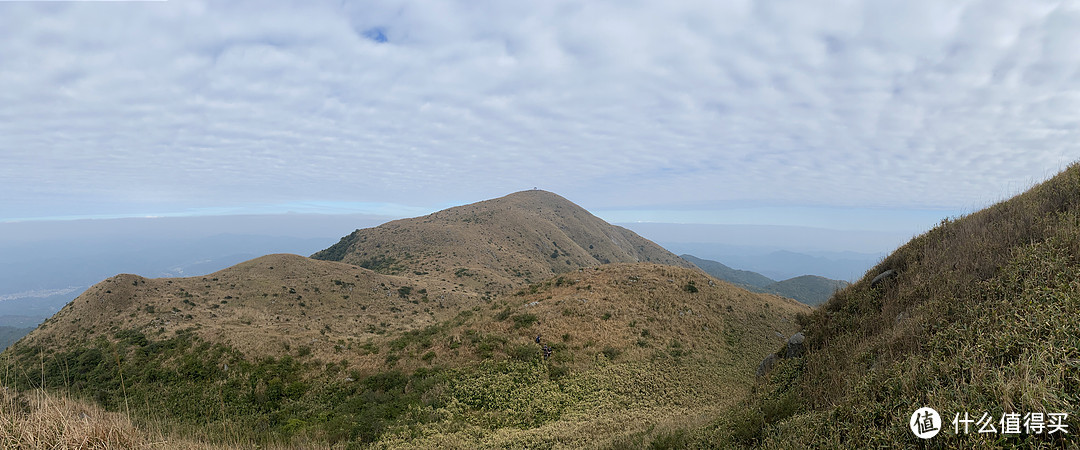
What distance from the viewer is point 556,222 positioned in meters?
120

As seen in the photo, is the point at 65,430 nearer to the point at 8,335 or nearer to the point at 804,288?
the point at 804,288

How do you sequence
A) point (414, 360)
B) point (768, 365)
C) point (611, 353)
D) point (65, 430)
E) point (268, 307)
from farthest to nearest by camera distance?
1. point (268, 307)
2. point (414, 360)
3. point (611, 353)
4. point (768, 365)
5. point (65, 430)

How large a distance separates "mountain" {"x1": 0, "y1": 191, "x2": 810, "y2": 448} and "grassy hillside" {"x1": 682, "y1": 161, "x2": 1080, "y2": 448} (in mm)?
3312

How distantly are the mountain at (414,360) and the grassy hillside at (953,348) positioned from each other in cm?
331

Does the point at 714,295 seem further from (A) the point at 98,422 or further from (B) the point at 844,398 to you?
(A) the point at 98,422

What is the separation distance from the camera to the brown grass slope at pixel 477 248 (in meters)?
62.5

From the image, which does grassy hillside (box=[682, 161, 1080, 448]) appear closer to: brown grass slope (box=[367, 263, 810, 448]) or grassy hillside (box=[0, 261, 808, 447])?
grassy hillside (box=[0, 261, 808, 447])

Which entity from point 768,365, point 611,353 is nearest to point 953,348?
point 768,365

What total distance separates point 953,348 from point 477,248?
227 feet

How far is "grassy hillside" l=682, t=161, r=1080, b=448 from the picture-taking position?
14.0 ft

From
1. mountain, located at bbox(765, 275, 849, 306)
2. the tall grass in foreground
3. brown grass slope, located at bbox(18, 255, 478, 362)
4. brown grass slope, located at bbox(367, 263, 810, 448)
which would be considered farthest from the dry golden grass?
mountain, located at bbox(765, 275, 849, 306)

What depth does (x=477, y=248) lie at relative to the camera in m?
72.2

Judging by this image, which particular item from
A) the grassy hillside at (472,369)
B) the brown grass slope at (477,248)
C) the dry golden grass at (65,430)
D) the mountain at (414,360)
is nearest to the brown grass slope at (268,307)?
the mountain at (414,360)

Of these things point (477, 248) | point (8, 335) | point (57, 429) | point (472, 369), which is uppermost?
point (477, 248)
